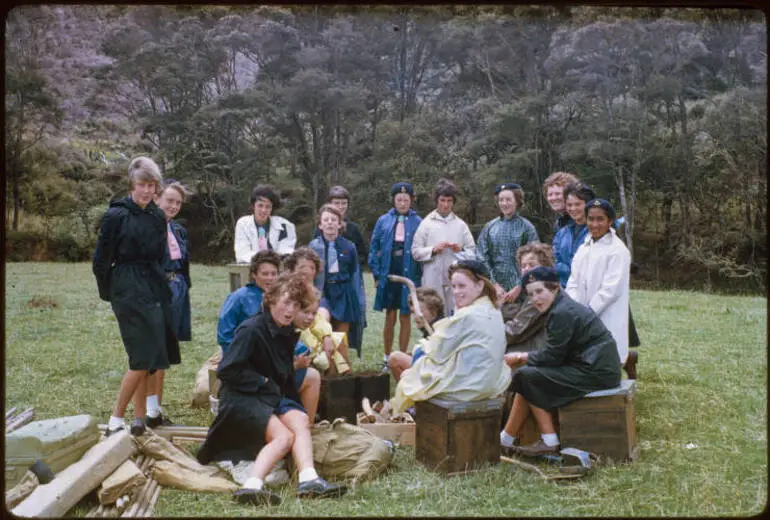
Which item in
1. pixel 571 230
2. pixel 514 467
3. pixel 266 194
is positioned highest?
pixel 266 194

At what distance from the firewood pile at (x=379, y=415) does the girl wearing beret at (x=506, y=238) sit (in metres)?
1.64

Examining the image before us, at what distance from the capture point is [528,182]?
15.7 m

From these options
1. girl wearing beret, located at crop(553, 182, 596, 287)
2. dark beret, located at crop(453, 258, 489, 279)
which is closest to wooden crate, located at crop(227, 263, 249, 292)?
dark beret, located at crop(453, 258, 489, 279)

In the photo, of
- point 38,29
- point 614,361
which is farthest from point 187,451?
point 38,29

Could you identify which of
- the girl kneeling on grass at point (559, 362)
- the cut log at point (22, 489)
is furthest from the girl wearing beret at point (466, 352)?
the cut log at point (22, 489)

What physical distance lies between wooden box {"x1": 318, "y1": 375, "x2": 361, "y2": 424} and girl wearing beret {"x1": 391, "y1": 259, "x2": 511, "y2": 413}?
799 mm

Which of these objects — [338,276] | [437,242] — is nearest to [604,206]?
[437,242]

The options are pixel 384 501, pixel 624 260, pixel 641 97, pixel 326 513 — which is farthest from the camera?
pixel 641 97

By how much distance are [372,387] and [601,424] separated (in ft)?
5.15

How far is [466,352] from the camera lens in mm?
3719

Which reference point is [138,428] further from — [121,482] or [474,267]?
[474,267]

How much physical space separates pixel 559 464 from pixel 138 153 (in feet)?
39.1

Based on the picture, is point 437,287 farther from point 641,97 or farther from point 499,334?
point 641,97

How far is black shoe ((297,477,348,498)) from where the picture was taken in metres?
3.25
